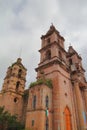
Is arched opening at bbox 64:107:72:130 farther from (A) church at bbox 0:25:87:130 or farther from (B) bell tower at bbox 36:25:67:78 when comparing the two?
(B) bell tower at bbox 36:25:67:78

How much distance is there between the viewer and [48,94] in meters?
24.5

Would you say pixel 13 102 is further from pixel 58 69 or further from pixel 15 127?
pixel 58 69

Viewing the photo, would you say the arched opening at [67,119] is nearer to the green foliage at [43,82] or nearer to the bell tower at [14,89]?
the green foliage at [43,82]

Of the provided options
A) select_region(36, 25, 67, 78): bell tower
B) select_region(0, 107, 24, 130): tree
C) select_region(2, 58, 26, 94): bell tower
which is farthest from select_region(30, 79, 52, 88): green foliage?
select_region(2, 58, 26, 94): bell tower

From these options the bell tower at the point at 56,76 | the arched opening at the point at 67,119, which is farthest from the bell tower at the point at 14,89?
the arched opening at the point at 67,119

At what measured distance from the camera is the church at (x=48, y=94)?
2219cm

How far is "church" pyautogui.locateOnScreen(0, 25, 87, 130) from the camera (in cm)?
2219

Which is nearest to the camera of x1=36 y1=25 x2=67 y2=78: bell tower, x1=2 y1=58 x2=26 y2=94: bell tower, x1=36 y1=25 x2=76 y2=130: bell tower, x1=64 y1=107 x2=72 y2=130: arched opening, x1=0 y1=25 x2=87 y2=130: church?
x1=0 y1=25 x2=87 y2=130: church

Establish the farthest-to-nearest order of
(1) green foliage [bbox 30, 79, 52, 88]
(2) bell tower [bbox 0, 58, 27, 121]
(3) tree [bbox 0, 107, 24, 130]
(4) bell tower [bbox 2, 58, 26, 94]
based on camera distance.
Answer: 1. (4) bell tower [bbox 2, 58, 26, 94]
2. (2) bell tower [bbox 0, 58, 27, 121]
3. (3) tree [bbox 0, 107, 24, 130]
4. (1) green foliage [bbox 30, 79, 52, 88]

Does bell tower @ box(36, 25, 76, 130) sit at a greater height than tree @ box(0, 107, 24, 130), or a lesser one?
greater

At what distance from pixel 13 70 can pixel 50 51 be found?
11449 millimetres

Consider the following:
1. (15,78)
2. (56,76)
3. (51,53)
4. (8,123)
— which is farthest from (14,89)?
(56,76)

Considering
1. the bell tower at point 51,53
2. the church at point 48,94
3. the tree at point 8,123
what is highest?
the bell tower at point 51,53

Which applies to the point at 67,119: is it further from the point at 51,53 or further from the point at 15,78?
the point at 15,78
